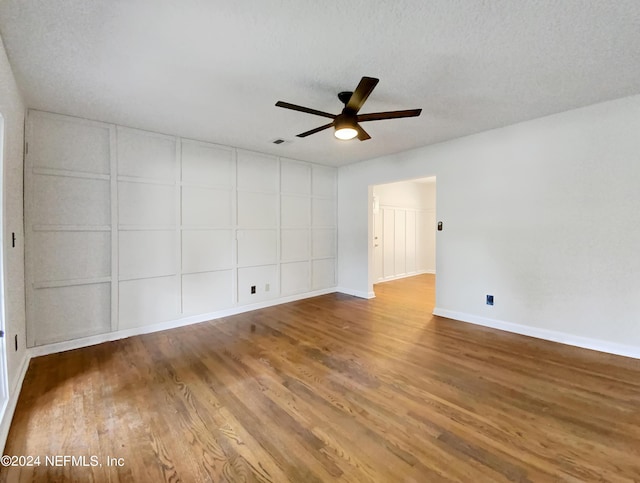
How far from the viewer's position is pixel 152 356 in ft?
9.67

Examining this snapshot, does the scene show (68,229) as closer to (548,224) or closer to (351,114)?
(351,114)

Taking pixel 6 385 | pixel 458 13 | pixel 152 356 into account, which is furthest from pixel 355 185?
pixel 6 385

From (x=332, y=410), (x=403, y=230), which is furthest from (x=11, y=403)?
(x=403, y=230)

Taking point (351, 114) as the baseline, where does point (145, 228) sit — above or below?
below

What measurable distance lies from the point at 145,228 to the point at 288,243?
226 centimetres

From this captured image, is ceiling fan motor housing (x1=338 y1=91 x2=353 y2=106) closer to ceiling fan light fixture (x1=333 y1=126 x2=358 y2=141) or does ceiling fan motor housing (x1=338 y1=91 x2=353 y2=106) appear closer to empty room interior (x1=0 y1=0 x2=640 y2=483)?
empty room interior (x1=0 y1=0 x2=640 y2=483)

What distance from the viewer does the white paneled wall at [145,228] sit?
3.03 m

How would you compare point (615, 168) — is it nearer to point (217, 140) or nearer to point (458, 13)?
point (458, 13)

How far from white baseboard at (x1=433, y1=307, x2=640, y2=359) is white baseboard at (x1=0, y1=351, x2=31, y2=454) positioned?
175 inches

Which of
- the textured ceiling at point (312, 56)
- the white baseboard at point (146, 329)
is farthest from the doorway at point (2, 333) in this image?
the white baseboard at point (146, 329)

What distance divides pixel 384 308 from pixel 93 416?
3.74 metres

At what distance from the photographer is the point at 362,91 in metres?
2.09

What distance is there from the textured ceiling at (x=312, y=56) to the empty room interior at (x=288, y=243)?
0.02 metres

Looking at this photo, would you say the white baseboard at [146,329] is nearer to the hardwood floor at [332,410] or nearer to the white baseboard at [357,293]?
the hardwood floor at [332,410]
